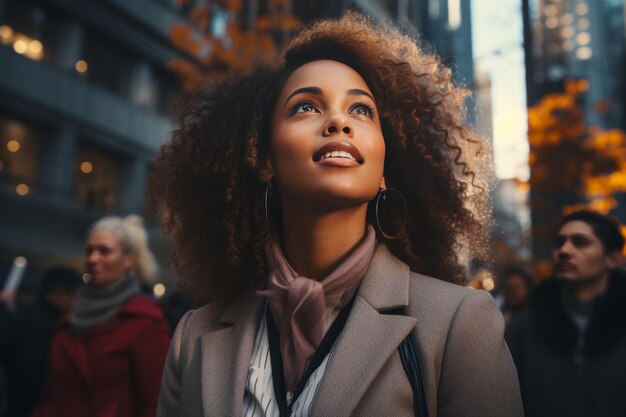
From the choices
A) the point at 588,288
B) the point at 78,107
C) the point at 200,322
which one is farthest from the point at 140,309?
the point at 78,107

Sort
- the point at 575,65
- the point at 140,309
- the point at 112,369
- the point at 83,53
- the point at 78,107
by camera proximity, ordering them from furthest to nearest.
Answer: the point at 575,65
the point at 83,53
the point at 78,107
the point at 140,309
the point at 112,369

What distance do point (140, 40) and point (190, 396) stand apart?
22.2 metres

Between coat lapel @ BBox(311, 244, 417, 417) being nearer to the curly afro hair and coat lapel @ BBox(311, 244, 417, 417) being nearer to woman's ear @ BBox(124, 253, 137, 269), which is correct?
the curly afro hair

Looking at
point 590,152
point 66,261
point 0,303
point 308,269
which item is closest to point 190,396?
point 308,269

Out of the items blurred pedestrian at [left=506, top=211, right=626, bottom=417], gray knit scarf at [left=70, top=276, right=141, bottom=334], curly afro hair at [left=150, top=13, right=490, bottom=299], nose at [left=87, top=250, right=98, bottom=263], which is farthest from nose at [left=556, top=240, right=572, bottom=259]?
nose at [left=87, top=250, right=98, bottom=263]

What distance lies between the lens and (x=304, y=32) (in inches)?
106

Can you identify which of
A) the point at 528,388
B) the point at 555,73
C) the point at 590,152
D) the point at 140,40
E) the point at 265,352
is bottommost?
the point at 528,388

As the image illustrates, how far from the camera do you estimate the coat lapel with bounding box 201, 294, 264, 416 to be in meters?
2.05

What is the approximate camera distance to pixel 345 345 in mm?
1975

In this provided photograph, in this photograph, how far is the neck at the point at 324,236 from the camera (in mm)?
2254

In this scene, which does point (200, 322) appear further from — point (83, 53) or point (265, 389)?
point (83, 53)

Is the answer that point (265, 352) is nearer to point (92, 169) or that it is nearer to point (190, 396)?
point (190, 396)

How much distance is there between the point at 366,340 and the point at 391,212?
669 mm

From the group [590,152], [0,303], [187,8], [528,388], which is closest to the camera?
[528,388]
